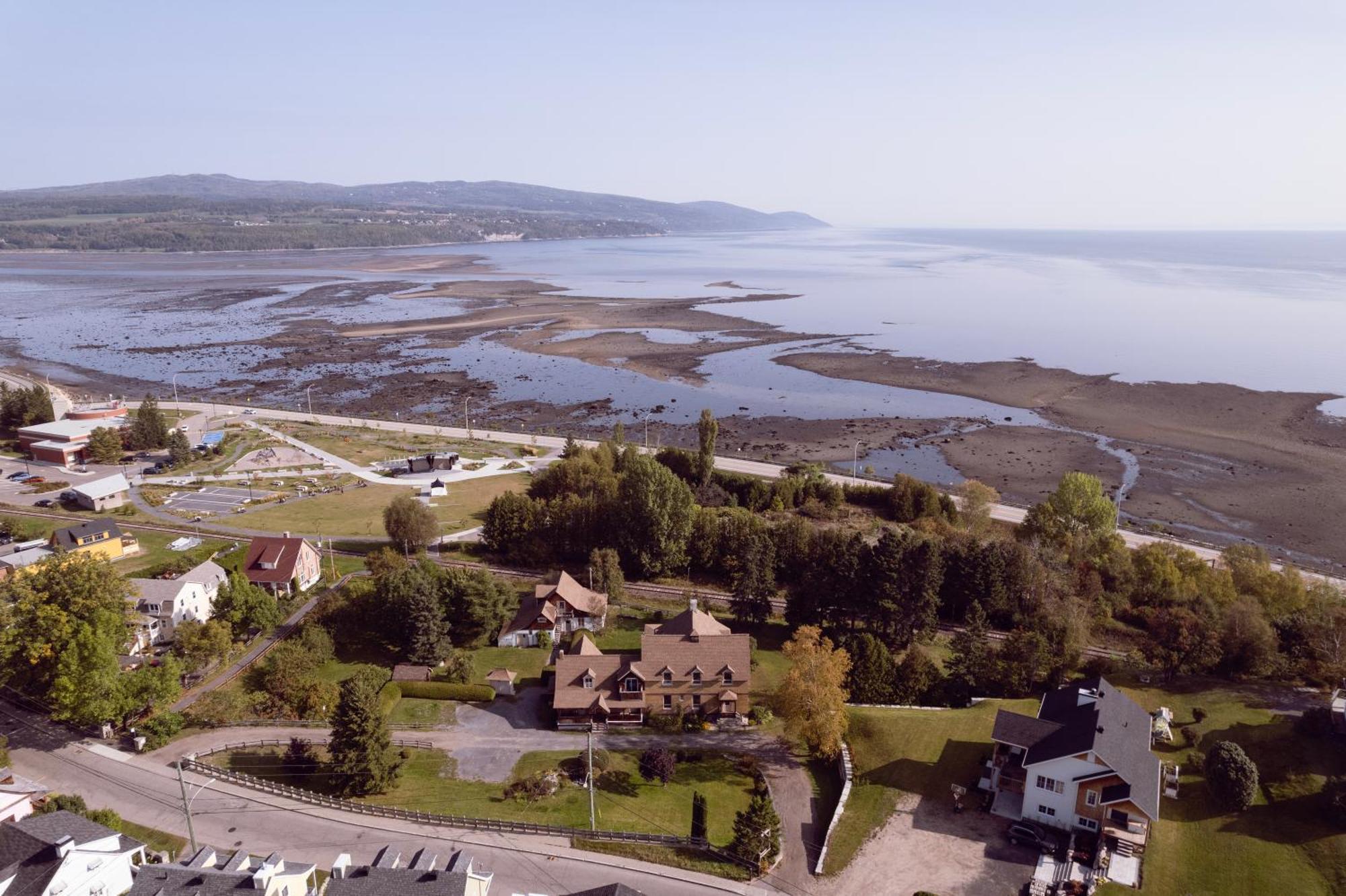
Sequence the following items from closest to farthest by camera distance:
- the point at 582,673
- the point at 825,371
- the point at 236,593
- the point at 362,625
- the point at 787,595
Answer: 1. the point at 582,673
2. the point at 236,593
3. the point at 362,625
4. the point at 787,595
5. the point at 825,371

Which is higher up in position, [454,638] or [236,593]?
[236,593]

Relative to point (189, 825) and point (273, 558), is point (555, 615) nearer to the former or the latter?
point (273, 558)

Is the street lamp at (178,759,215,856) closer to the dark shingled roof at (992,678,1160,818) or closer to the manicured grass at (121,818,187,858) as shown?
the manicured grass at (121,818,187,858)

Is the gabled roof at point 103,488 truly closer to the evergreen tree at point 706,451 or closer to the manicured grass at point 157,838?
the manicured grass at point 157,838

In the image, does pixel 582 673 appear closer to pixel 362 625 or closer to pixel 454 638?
pixel 454 638

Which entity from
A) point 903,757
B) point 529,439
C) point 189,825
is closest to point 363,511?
point 529,439

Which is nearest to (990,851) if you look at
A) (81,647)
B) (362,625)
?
(362,625)
